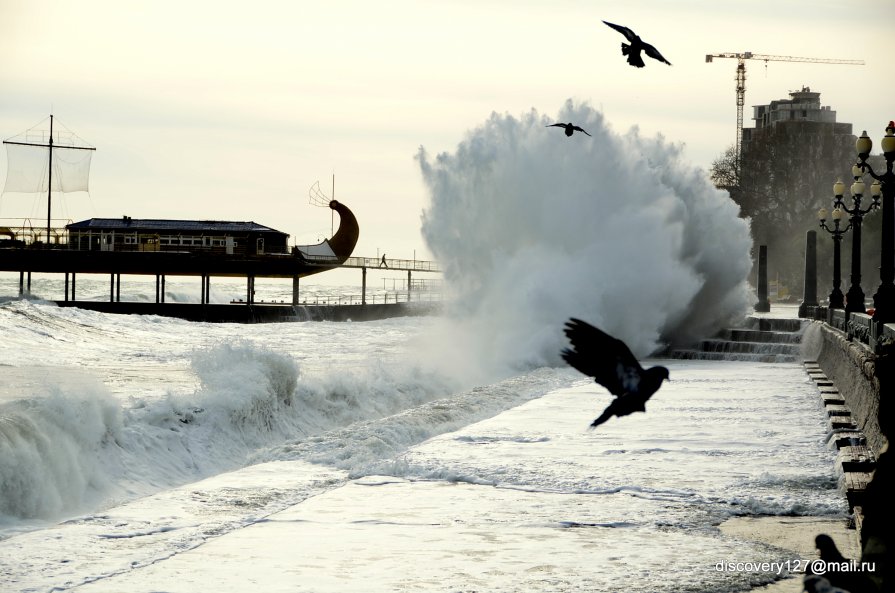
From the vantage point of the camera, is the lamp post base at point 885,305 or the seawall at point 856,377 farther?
the lamp post base at point 885,305

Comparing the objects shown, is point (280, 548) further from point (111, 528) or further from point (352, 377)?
point (352, 377)

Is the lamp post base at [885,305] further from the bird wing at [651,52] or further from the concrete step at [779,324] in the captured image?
the concrete step at [779,324]

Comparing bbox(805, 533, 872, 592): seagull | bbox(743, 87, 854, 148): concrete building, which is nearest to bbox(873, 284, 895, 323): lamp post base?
bbox(805, 533, 872, 592): seagull

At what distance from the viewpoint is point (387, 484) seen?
44.4ft

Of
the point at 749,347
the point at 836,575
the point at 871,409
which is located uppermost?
the point at 836,575

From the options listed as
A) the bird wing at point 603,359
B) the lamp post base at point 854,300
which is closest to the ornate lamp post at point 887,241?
the lamp post base at point 854,300

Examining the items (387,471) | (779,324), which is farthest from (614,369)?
(779,324)

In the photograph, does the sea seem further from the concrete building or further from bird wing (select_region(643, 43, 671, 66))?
the concrete building

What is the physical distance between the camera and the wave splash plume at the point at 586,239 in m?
41.4

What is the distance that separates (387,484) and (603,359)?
982 centimetres

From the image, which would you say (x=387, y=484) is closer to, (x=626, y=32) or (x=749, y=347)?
(x=626, y=32)

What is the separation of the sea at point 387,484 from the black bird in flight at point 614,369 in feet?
17.6

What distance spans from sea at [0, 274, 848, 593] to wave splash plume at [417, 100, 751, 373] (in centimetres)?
1433

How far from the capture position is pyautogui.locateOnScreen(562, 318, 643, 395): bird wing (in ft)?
12.8
